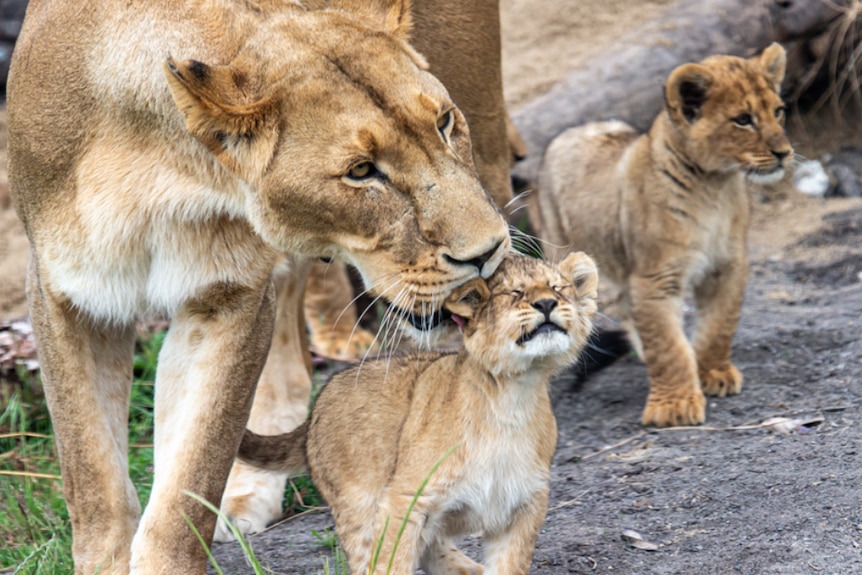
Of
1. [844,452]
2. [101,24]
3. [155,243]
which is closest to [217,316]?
[155,243]

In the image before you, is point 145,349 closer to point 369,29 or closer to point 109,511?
point 109,511

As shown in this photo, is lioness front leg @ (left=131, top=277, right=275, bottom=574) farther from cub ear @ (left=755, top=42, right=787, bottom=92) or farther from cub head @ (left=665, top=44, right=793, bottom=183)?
cub ear @ (left=755, top=42, right=787, bottom=92)

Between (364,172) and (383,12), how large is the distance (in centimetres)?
69

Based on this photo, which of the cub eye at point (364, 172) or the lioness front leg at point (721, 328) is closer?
the cub eye at point (364, 172)

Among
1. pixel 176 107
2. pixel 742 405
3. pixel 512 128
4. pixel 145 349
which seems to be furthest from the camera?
pixel 512 128

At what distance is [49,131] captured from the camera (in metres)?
3.06

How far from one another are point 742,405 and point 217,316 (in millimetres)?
2197

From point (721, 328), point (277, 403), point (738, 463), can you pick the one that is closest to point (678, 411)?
point (721, 328)

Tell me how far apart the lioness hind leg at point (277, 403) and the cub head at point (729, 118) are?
60.8 inches

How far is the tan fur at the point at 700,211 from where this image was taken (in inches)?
184

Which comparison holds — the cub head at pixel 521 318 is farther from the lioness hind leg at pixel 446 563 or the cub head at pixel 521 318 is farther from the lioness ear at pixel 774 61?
the lioness ear at pixel 774 61

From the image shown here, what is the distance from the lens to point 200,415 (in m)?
A: 3.20

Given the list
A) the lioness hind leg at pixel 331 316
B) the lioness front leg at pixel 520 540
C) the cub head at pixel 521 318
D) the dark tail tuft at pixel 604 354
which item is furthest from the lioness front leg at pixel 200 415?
the lioness hind leg at pixel 331 316

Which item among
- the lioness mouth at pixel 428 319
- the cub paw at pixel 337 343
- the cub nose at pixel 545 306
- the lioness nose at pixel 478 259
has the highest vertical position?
the lioness nose at pixel 478 259
